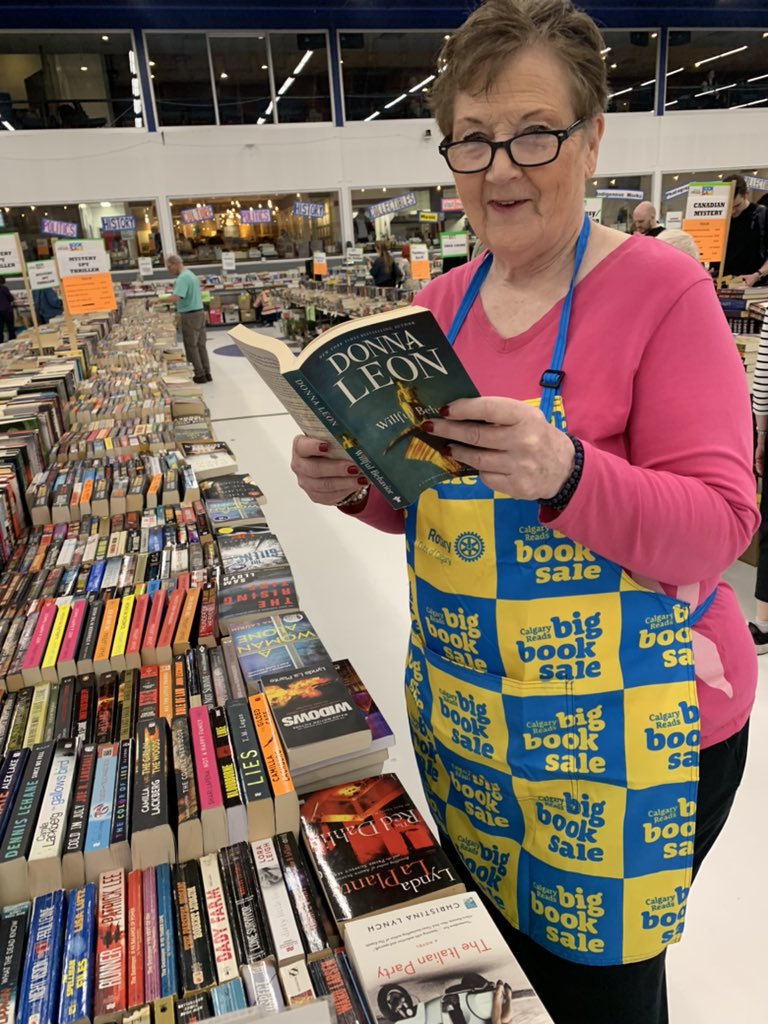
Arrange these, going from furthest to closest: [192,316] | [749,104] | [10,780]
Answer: [749,104], [192,316], [10,780]

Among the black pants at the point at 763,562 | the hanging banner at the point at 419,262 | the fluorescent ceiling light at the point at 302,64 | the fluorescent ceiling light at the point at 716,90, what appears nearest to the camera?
the black pants at the point at 763,562

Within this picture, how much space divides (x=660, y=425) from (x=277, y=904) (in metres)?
0.89

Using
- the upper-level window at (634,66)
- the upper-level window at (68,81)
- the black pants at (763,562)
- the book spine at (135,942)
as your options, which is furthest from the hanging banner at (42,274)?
the upper-level window at (634,66)

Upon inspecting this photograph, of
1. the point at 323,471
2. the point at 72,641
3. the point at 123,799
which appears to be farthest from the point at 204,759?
the point at 72,641

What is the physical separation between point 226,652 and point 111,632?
34 centimetres

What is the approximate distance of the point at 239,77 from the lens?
50.9 feet

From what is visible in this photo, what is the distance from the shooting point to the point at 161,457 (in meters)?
3.43

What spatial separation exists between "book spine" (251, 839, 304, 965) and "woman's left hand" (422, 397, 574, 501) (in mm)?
706

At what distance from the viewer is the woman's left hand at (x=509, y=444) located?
2.60ft

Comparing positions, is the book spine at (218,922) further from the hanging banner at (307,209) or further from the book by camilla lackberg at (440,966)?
the hanging banner at (307,209)

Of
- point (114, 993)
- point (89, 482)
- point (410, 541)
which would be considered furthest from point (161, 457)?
point (114, 993)

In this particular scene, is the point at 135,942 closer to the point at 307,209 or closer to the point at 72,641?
the point at 72,641

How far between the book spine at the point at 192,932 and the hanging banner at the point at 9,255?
5703 millimetres

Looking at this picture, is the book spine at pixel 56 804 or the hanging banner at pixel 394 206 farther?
the hanging banner at pixel 394 206
